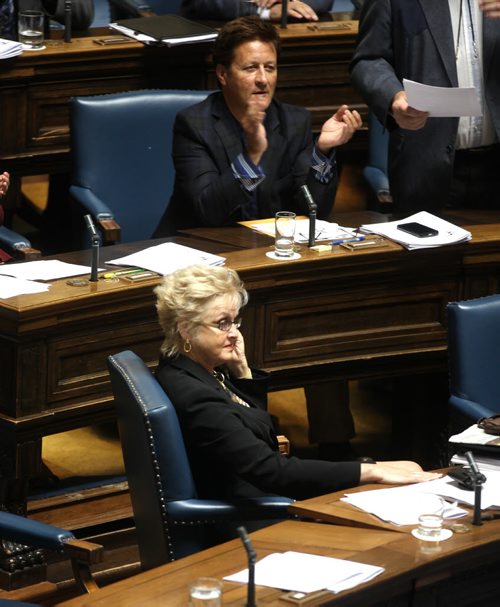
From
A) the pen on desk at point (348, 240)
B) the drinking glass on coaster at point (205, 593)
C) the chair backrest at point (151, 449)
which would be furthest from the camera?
the pen on desk at point (348, 240)

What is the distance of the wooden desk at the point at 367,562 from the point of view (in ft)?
8.86

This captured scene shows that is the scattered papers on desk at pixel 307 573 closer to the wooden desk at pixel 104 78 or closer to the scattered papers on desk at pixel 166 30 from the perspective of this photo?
the wooden desk at pixel 104 78

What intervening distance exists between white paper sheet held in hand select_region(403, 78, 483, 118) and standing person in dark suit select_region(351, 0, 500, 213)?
172 millimetres

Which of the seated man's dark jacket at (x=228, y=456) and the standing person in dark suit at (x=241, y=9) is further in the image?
the standing person in dark suit at (x=241, y=9)

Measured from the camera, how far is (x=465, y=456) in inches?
128

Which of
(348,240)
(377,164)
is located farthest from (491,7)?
(377,164)

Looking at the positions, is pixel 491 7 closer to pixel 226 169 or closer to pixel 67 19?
pixel 226 169

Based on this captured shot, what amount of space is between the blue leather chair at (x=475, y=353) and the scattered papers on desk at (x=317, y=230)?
2.22 feet

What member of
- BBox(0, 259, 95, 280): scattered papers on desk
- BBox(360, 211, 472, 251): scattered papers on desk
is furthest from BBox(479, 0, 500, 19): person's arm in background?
BBox(0, 259, 95, 280): scattered papers on desk

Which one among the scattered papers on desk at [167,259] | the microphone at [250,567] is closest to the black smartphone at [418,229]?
the scattered papers on desk at [167,259]

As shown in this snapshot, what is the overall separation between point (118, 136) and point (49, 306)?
61.6 inches

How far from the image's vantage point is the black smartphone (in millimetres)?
4496

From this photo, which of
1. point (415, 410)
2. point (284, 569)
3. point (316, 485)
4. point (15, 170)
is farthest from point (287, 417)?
point (284, 569)

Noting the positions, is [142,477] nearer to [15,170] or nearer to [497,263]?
[497,263]
